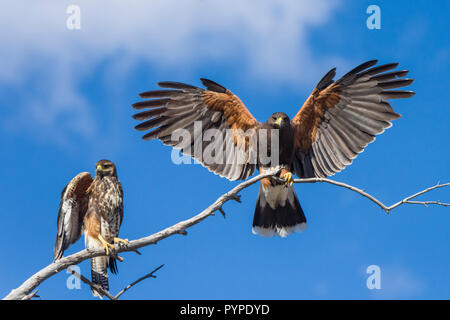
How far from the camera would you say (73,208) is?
7199 mm

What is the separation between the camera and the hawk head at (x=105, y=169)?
7.36 meters

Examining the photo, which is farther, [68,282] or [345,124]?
[345,124]

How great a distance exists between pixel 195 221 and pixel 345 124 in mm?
4016

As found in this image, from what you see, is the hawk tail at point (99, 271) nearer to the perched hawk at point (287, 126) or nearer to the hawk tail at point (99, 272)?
the hawk tail at point (99, 272)

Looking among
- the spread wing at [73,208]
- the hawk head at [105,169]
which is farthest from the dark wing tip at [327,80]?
the spread wing at [73,208]

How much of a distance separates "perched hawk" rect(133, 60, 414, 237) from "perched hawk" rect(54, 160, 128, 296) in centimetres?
111

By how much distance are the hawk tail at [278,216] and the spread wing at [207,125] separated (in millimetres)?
565

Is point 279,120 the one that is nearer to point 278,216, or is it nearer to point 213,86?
point 213,86

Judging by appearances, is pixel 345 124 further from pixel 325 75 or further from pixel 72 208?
pixel 72 208

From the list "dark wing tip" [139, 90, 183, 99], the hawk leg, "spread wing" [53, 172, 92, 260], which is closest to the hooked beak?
the hawk leg

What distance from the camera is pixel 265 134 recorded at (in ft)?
26.3

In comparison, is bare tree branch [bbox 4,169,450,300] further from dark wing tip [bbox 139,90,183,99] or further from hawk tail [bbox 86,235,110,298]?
dark wing tip [bbox 139,90,183,99]

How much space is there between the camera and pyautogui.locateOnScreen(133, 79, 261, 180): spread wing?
8.14 metres

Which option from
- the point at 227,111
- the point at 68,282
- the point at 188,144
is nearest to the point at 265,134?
the point at 227,111
